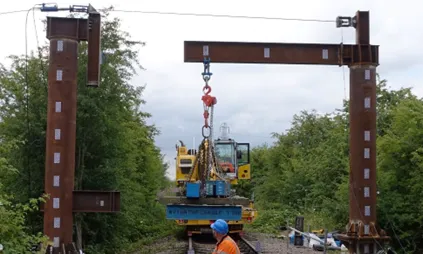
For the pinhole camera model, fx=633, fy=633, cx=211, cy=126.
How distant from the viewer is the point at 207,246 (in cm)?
2167

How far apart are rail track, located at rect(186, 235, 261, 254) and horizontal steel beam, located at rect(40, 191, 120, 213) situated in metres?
4.94

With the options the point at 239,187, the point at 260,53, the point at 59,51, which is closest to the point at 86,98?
the point at 59,51

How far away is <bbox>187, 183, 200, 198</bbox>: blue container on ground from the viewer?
601 inches

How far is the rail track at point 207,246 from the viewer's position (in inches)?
773

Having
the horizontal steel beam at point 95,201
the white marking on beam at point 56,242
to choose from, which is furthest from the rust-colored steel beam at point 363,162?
the white marking on beam at point 56,242

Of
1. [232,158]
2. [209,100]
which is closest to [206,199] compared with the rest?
[209,100]

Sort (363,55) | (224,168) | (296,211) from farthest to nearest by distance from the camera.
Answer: (296,211) → (224,168) → (363,55)

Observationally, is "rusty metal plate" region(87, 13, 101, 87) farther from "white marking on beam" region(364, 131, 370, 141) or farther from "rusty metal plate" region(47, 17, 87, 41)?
"white marking on beam" region(364, 131, 370, 141)

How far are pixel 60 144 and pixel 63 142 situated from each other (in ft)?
0.26

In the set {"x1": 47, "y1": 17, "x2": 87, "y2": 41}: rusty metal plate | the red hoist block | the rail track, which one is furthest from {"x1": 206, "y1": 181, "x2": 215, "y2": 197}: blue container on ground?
{"x1": 47, "y1": 17, "x2": 87, "y2": 41}: rusty metal plate

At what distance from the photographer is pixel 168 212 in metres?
14.7

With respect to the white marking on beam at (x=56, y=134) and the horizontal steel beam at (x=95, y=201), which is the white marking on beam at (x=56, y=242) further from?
the white marking on beam at (x=56, y=134)

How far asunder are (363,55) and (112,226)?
32.8 ft

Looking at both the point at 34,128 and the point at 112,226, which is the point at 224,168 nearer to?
the point at 112,226
